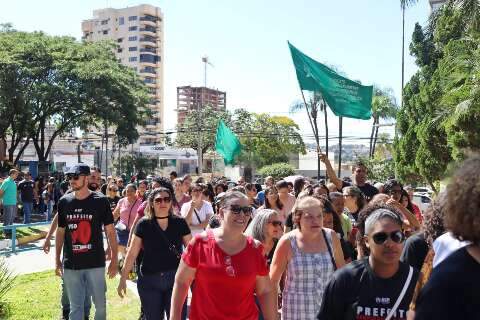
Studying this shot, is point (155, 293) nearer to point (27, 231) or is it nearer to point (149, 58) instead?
point (27, 231)

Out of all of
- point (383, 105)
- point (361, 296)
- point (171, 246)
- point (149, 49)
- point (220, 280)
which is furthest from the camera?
point (149, 49)

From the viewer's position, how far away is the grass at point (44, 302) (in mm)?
7719

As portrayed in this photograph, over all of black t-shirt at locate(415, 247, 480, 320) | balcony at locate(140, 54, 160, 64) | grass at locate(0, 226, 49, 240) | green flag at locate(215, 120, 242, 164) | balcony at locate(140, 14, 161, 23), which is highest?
balcony at locate(140, 14, 161, 23)

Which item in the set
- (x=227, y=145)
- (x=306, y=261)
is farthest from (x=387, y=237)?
(x=227, y=145)

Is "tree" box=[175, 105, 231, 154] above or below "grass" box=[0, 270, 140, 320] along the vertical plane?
above

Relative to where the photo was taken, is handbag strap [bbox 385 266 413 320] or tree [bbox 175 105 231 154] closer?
handbag strap [bbox 385 266 413 320]

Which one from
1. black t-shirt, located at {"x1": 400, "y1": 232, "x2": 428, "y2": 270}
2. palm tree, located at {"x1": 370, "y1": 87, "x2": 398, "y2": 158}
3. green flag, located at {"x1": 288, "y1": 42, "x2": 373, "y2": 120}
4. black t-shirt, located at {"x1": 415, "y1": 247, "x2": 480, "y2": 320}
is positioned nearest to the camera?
black t-shirt, located at {"x1": 415, "y1": 247, "x2": 480, "y2": 320}

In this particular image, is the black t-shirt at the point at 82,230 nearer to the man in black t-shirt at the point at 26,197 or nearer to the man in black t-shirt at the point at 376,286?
the man in black t-shirt at the point at 376,286

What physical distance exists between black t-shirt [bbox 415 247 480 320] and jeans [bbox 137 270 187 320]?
380cm

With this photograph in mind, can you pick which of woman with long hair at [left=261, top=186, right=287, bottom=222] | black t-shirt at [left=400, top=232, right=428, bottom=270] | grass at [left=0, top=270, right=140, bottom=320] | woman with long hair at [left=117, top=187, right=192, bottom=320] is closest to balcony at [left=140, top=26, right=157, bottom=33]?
grass at [left=0, top=270, right=140, bottom=320]

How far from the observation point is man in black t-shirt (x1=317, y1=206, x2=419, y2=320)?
309cm

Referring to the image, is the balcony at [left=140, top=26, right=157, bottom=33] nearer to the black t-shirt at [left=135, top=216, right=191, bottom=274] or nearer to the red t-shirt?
the black t-shirt at [left=135, top=216, right=191, bottom=274]

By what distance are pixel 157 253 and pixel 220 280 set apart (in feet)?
5.80

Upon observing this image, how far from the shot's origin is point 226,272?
411cm
